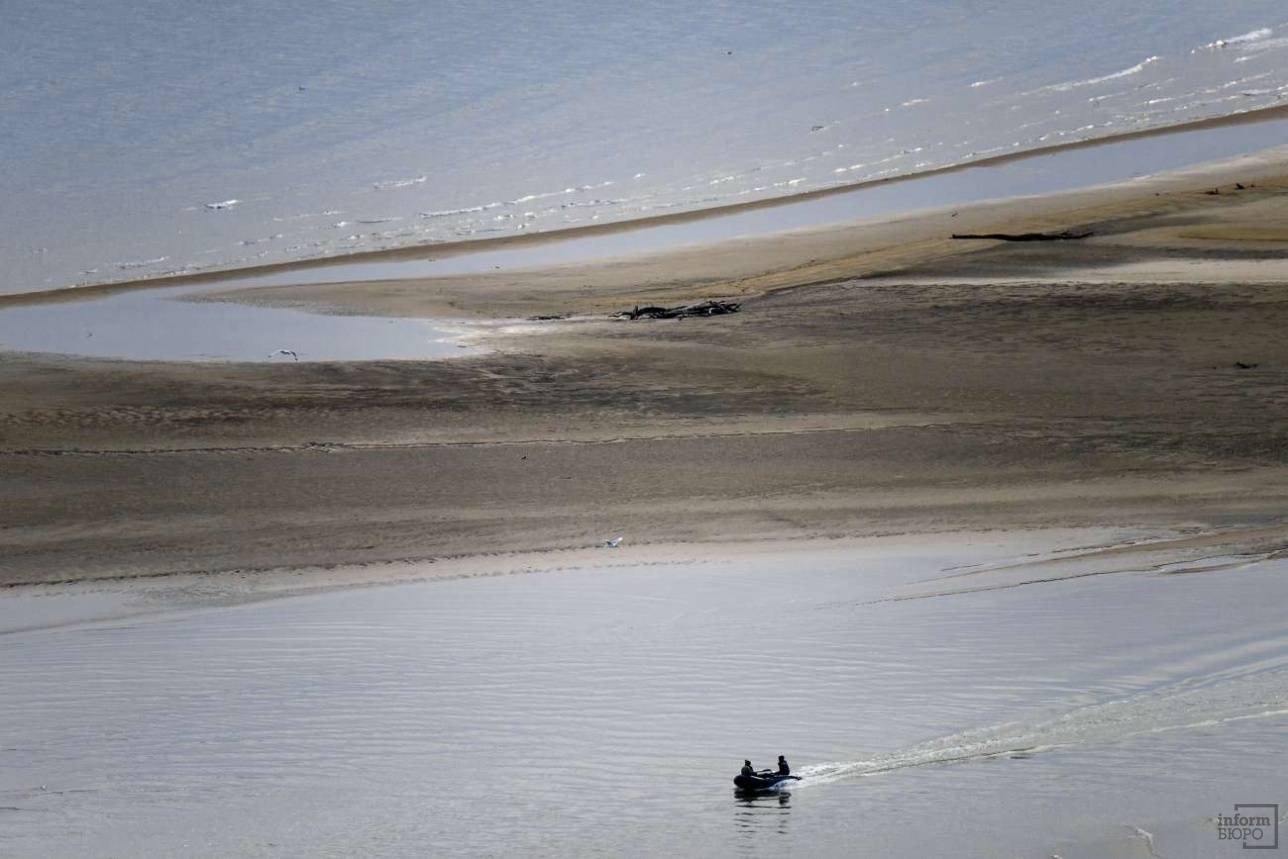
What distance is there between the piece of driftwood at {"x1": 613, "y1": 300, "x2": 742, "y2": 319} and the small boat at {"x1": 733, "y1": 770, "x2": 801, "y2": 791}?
810 cm

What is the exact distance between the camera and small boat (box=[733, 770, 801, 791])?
595 cm

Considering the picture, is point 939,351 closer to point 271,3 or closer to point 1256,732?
point 1256,732

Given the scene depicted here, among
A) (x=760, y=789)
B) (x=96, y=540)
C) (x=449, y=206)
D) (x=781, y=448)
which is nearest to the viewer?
(x=760, y=789)

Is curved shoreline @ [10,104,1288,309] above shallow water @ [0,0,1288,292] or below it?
below

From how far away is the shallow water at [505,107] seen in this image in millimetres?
20141

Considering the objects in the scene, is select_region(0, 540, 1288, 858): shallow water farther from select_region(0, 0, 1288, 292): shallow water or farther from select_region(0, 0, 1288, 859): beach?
select_region(0, 0, 1288, 292): shallow water

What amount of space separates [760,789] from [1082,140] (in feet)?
58.5

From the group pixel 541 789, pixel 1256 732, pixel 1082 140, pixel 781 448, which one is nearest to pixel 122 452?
pixel 781 448

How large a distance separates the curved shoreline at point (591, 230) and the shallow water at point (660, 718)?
9.05m

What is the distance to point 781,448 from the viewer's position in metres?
11.0

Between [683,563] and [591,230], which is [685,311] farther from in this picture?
[591,230]

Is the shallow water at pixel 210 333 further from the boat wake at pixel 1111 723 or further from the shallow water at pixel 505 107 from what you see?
the boat wake at pixel 1111 723
